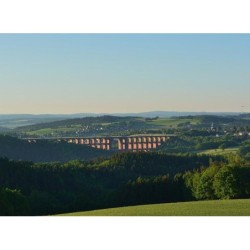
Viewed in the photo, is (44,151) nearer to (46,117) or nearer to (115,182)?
(46,117)

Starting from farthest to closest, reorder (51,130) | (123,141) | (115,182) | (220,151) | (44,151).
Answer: (220,151) → (123,141) → (51,130) → (44,151) → (115,182)

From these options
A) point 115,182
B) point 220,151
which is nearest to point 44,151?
point 115,182

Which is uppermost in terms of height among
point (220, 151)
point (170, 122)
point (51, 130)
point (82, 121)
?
point (82, 121)

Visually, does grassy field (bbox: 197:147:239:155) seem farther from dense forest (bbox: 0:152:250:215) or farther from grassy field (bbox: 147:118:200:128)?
dense forest (bbox: 0:152:250:215)
